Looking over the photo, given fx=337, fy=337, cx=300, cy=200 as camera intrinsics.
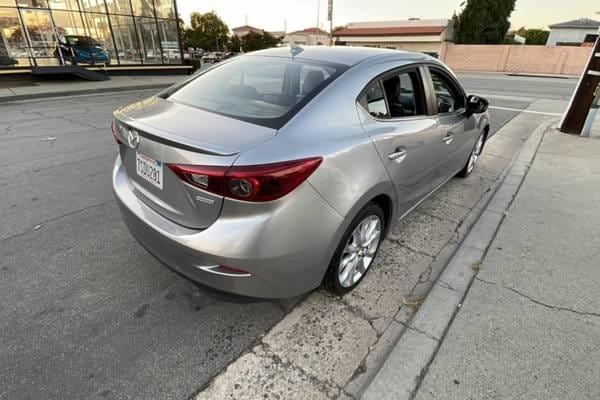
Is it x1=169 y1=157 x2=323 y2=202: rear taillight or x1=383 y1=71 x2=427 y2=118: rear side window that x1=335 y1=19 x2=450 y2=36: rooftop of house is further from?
x1=169 y1=157 x2=323 y2=202: rear taillight

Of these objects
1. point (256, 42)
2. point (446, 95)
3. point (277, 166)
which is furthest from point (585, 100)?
point (256, 42)

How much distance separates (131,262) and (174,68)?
18184 millimetres

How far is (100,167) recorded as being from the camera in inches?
180

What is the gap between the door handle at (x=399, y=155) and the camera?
2265 mm

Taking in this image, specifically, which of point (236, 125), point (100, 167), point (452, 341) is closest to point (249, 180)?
point (236, 125)

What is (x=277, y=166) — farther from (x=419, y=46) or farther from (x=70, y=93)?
(x=419, y=46)

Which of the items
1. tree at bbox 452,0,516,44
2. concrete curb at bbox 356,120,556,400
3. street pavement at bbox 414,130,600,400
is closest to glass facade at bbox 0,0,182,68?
concrete curb at bbox 356,120,556,400

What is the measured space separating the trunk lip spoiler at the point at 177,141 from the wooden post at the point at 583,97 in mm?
7696

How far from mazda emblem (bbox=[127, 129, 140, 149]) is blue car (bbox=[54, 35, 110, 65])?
1727cm

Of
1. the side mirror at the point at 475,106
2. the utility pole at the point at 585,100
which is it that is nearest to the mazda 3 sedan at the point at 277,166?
the side mirror at the point at 475,106

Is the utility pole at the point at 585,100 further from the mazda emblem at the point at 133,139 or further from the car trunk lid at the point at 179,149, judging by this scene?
the mazda emblem at the point at 133,139

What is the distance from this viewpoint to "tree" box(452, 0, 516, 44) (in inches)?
1321

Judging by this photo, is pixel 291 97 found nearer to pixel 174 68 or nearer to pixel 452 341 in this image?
pixel 452 341

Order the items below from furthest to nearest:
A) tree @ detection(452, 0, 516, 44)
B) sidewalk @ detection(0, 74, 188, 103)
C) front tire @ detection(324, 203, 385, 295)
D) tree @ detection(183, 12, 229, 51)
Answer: tree @ detection(183, 12, 229, 51)
tree @ detection(452, 0, 516, 44)
sidewalk @ detection(0, 74, 188, 103)
front tire @ detection(324, 203, 385, 295)
